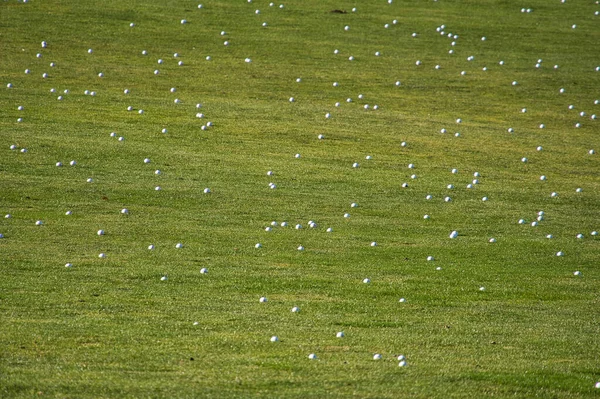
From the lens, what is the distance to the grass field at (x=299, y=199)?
1041 centimetres

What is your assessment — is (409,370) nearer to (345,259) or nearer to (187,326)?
(187,326)

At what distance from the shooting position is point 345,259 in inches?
641

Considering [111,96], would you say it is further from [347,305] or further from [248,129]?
[347,305]

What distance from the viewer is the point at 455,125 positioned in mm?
29656

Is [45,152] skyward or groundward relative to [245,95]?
groundward

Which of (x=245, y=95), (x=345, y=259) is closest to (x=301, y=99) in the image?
(x=245, y=95)

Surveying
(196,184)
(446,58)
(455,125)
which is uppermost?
(446,58)

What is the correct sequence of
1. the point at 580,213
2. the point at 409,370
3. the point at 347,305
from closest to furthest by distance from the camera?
the point at 409,370
the point at 347,305
the point at 580,213

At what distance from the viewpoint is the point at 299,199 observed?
2103cm

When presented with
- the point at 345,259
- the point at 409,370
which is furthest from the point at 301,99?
the point at 409,370

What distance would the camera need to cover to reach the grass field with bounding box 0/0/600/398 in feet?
34.2

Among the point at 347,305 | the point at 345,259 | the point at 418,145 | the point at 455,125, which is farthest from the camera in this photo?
the point at 455,125

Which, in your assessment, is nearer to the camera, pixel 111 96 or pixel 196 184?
pixel 196 184

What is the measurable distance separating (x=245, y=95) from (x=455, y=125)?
25.6 feet
